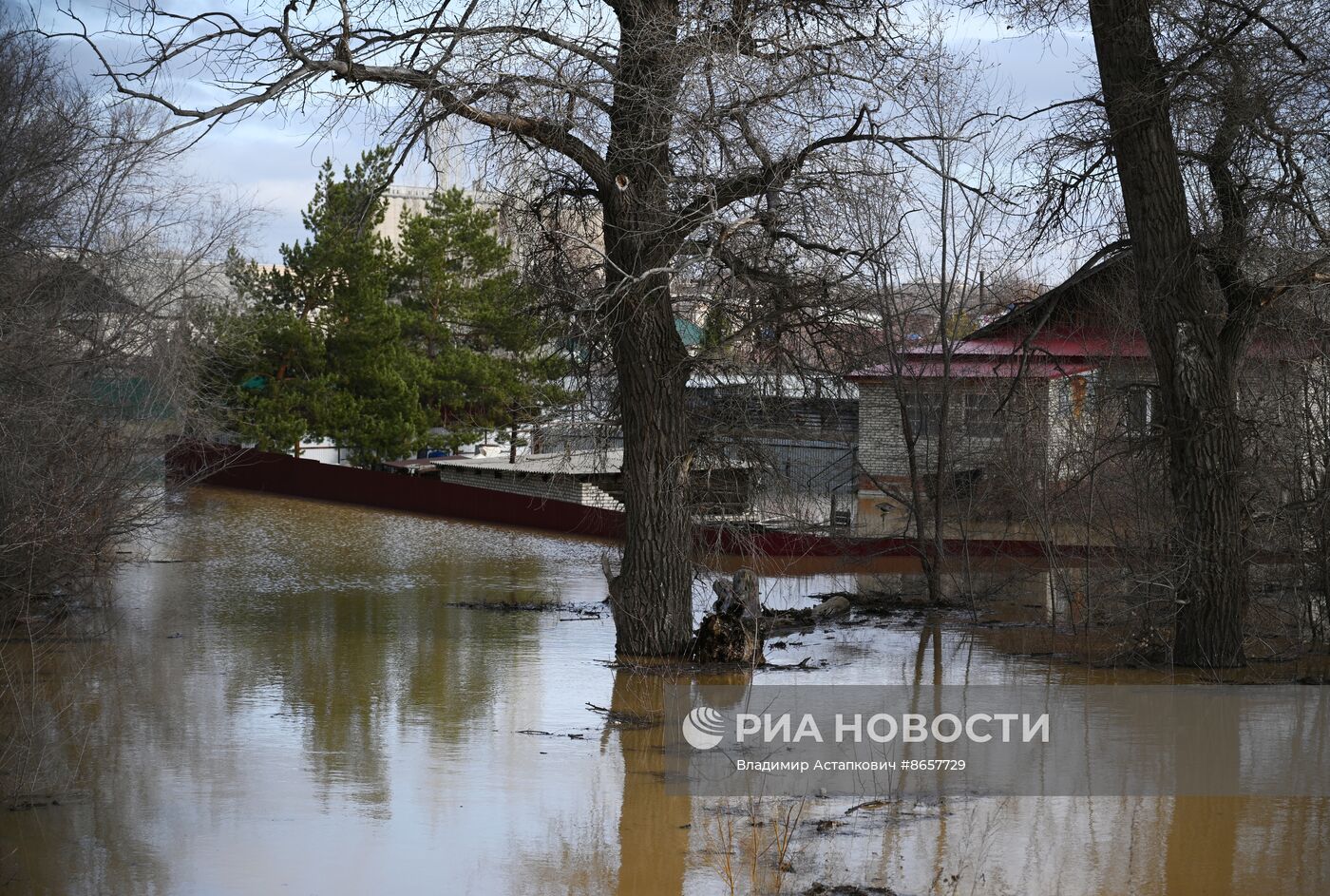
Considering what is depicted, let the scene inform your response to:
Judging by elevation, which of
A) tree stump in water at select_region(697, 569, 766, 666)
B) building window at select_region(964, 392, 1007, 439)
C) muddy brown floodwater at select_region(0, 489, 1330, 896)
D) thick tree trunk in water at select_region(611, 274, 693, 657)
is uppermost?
building window at select_region(964, 392, 1007, 439)

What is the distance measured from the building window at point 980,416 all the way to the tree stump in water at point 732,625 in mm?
8383

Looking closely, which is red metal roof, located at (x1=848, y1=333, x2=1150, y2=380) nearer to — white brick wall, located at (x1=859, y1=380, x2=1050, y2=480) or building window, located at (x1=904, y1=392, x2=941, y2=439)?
white brick wall, located at (x1=859, y1=380, x2=1050, y2=480)

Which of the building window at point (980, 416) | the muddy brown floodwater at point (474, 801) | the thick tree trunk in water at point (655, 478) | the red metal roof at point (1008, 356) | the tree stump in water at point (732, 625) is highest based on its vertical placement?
the red metal roof at point (1008, 356)

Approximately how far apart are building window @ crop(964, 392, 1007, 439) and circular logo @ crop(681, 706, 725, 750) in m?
11.5

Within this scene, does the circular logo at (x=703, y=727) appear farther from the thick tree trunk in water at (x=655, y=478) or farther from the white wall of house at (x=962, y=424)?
the white wall of house at (x=962, y=424)

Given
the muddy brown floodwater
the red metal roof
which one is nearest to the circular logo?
the muddy brown floodwater

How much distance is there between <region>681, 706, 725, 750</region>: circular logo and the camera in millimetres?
11680

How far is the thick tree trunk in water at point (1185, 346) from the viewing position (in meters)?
13.6

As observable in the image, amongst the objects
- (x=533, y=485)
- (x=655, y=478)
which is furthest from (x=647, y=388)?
(x=533, y=485)

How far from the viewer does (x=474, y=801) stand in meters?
9.73

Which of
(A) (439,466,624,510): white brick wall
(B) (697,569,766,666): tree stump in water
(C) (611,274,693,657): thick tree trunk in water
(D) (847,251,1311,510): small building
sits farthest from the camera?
(A) (439,466,624,510): white brick wall

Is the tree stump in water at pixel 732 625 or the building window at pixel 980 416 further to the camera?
the building window at pixel 980 416

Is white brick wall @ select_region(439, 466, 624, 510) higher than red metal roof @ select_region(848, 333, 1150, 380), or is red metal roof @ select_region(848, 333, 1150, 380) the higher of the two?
red metal roof @ select_region(848, 333, 1150, 380)

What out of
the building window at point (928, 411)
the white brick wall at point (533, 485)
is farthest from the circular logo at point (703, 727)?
the white brick wall at point (533, 485)
